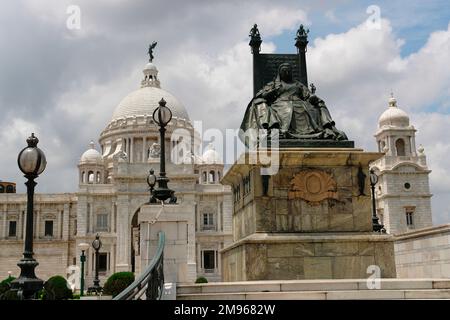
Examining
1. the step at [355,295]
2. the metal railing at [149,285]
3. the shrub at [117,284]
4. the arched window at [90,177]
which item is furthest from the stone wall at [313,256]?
the arched window at [90,177]

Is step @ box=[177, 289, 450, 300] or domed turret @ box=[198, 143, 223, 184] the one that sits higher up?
domed turret @ box=[198, 143, 223, 184]

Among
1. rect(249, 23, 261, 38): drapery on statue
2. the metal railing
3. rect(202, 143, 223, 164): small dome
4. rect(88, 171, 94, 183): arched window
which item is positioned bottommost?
the metal railing

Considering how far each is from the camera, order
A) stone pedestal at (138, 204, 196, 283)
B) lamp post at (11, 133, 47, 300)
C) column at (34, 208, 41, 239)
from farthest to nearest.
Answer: column at (34, 208, 41, 239), stone pedestal at (138, 204, 196, 283), lamp post at (11, 133, 47, 300)

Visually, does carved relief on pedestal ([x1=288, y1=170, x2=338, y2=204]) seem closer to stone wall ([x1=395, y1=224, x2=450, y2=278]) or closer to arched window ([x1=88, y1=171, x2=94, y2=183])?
Answer: stone wall ([x1=395, y1=224, x2=450, y2=278])

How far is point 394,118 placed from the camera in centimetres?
6275

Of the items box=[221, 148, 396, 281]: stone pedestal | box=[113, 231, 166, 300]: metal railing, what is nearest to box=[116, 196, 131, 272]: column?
box=[221, 148, 396, 281]: stone pedestal

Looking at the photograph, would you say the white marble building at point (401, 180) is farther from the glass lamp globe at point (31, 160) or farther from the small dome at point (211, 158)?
the glass lamp globe at point (31, 160)

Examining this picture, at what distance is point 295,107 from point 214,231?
5832cm

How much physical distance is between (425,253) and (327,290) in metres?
7.80

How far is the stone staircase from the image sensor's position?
29.0 ft

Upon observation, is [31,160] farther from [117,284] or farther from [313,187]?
[117,284]

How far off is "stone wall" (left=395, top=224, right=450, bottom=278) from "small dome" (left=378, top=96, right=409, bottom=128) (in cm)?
4745

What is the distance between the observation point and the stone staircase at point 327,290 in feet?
29.0

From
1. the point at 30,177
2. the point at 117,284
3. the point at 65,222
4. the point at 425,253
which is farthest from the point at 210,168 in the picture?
the point at 30,177
